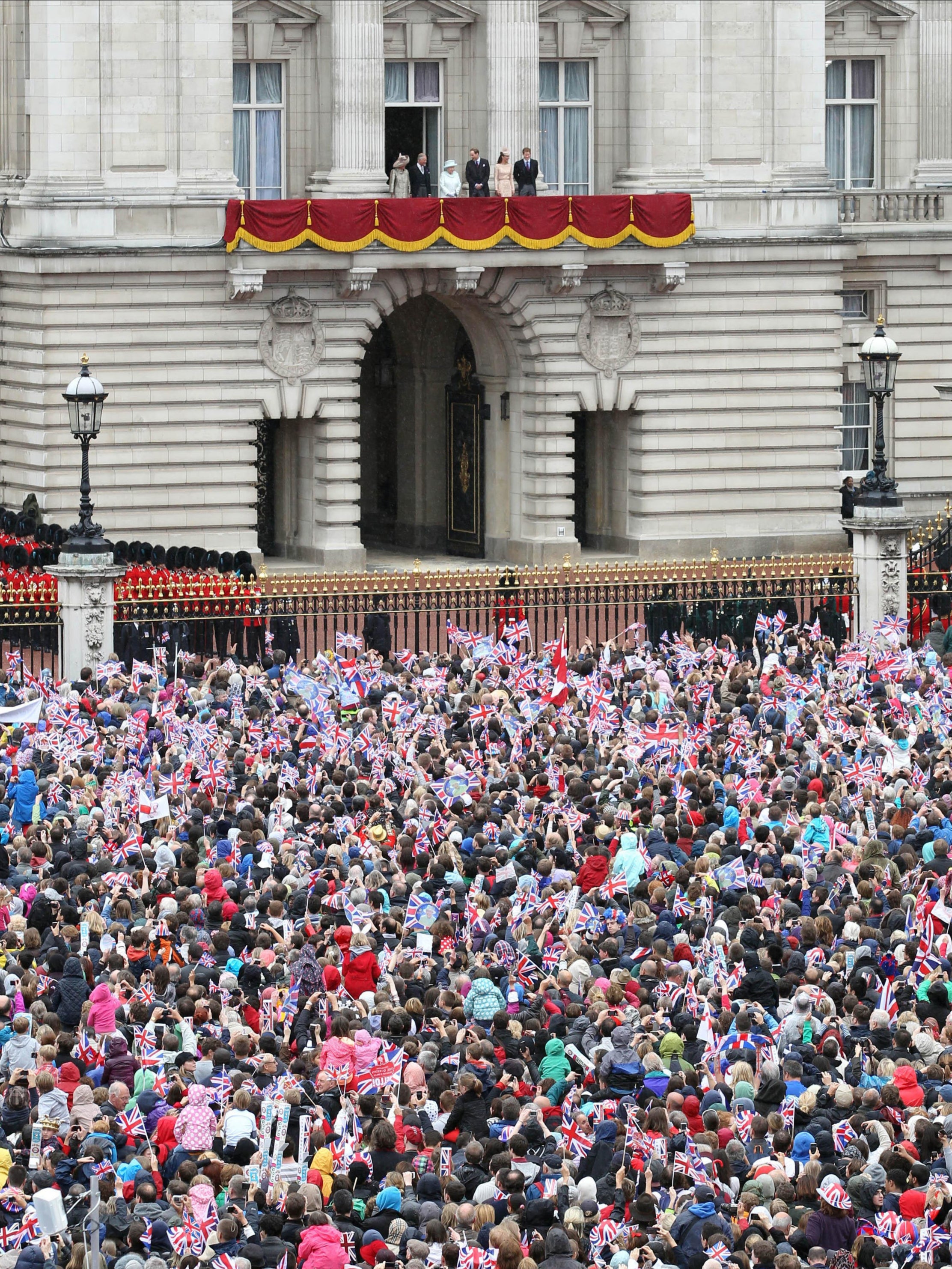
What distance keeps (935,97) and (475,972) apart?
36.9m

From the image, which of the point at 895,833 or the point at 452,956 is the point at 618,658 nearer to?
the point at 895,833

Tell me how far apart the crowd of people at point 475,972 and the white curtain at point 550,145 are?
21.7 m

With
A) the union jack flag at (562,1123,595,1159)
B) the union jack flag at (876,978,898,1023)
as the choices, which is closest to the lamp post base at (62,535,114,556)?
the union jack flag at (876,978,898,1023)

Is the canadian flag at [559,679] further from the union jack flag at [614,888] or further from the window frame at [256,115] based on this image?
the window frame at [256,115]

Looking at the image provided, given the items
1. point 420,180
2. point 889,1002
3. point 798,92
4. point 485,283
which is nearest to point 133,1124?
point 889,1002

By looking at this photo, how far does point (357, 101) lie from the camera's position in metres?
50.6

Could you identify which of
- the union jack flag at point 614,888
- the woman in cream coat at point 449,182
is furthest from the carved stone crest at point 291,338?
the union jack flag at point 614,888

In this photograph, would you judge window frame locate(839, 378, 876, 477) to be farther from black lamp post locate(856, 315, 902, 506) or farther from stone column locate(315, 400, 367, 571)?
black lamp post locate(856, 315, 902, 506)

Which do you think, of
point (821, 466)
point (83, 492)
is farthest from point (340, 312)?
point (83, 492)

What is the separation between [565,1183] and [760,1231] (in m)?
1.37

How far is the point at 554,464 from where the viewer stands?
5262cm

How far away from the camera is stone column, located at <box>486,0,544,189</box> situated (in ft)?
169

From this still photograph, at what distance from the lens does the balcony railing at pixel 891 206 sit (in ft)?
181

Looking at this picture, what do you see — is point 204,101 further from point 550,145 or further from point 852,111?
point 852,111
